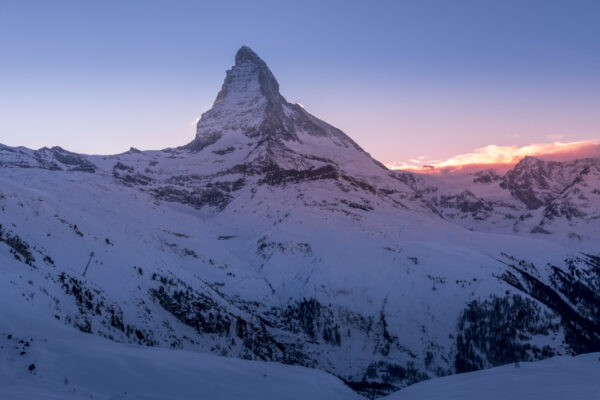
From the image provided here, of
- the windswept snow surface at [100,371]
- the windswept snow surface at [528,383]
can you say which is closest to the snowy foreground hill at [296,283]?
the windswept snow surface at [100,371]

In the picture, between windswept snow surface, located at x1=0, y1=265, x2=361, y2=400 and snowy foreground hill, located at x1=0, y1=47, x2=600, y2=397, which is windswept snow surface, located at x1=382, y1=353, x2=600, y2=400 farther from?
snowy foreground hill, located at x1=0, y1=47, x2=600, y2=397

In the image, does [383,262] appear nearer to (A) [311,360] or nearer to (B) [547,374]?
(A) [311,360]

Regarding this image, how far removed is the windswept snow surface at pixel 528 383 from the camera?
14.5 m

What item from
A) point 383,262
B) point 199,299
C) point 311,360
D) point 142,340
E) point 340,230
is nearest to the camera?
point 142,340

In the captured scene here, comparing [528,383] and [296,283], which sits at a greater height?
[528,383]

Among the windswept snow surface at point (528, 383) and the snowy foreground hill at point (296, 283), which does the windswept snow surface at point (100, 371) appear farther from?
the windswept snow surface at point (528, 383)

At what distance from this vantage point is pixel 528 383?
16.3m

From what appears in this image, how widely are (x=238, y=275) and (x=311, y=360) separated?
78.7 ft

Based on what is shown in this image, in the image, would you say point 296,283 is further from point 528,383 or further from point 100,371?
point 528,383

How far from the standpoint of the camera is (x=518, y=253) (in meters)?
135

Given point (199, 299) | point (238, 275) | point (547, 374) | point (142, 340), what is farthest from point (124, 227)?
point (547, 374)

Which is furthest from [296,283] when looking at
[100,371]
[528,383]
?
[528,383]

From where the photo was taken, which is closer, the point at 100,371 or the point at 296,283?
the point at 100,371

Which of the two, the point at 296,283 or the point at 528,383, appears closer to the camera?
the point at 528,383
